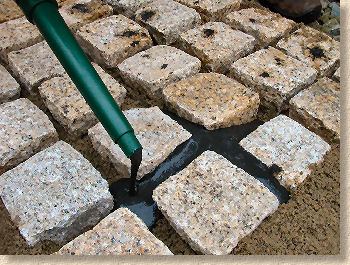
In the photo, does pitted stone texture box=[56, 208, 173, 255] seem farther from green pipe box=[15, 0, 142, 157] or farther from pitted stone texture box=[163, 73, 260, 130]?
pitted stone texture box=[163, 73, 260, 130]

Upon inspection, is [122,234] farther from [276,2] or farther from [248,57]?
[276,2]

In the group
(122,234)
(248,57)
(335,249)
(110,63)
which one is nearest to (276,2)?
(248,57)

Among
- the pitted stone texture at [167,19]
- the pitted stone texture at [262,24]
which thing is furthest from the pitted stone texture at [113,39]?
the pitted stone texture at [262,24]

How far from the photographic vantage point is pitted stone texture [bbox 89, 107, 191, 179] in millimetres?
1494

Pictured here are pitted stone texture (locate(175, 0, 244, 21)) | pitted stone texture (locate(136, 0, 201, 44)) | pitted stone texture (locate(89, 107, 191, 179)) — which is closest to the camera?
pitted stone texture (locate(89, 107, 191, 179))

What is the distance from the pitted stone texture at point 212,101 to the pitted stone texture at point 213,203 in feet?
0.75

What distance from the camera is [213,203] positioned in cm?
137

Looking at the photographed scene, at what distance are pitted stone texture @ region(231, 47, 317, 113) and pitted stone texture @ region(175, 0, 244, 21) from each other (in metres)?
0.43

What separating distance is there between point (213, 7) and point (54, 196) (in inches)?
55.4

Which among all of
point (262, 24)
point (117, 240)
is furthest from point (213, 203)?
A: point (262, 24)

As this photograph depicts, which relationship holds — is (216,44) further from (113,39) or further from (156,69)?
(113,39)

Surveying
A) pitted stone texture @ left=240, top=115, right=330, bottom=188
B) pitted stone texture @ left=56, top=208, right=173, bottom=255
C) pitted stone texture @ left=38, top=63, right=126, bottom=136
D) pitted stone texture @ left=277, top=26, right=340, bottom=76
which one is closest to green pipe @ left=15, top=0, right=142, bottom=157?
pitted stone texture @ left=56, top=208, right=173, bottom=255

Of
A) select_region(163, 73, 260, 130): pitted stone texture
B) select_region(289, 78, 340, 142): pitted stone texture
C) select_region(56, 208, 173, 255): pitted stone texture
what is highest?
select_region(56, 208, 173, 255): pitted stone texture

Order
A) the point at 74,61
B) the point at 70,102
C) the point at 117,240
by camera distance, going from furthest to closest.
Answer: the point at 70,102 < the point at 117,240 < the point at 74,61
